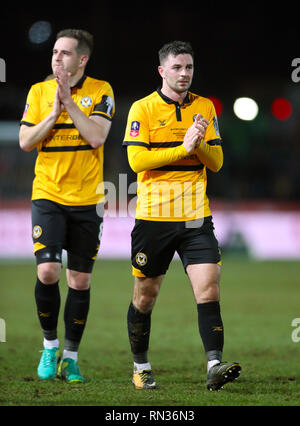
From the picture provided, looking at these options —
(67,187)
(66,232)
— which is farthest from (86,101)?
(66,232)

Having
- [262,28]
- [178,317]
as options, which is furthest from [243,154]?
[178,317]

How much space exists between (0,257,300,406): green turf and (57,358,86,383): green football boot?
104mm

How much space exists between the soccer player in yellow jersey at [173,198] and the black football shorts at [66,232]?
0.57 meters

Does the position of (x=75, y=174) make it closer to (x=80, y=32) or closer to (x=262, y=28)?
(x=80, y=32)

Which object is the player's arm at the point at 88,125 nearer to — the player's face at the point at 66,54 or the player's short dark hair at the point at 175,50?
the player's face at the point at 66,54

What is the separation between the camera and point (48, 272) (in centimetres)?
557

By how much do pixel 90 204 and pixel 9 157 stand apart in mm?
15242

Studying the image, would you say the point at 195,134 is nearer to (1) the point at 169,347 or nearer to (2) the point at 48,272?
(2) the point at 48,272

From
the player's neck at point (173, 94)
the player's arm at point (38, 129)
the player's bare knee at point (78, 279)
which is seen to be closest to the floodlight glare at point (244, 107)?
the player's neck at point (173, 94)

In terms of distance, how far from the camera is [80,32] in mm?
5738

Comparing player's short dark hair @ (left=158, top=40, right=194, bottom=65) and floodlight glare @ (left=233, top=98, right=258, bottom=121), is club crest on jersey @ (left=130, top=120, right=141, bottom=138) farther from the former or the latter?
floodlight glare @ (left=233, top=98, right=258, bottom=121)

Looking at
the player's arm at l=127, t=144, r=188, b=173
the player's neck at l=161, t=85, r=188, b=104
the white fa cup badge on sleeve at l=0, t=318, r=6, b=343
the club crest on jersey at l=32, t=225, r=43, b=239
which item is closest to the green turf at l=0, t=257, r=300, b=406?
the white fa cup badge on sleeve at l=0, t=318, r=6, b=343

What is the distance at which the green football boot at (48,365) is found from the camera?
5.61 metres

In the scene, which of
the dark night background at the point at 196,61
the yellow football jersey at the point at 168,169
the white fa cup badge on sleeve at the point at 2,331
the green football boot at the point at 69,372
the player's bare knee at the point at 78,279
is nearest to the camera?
the yellow football jersey at the point at 168,169
